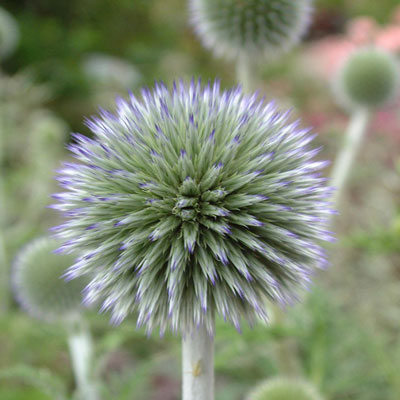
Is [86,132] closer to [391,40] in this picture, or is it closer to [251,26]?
[391,40]

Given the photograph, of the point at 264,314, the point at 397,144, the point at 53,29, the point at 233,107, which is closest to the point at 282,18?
the point at 233,107

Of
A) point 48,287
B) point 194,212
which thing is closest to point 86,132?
point 48,287

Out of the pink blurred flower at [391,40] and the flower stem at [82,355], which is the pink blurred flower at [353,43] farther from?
the flower stem at [82,355]

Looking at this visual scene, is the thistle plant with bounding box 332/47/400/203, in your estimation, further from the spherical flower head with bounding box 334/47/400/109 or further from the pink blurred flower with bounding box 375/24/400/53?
the pink blurred flower with bounding box 375/24/400/53

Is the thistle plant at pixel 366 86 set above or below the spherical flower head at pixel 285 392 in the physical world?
above

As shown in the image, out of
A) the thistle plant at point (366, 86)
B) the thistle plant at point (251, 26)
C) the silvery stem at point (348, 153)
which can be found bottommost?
the silvery stem at point (348, 153)

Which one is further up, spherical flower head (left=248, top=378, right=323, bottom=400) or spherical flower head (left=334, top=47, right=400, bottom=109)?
spherical flower head (left=334, top=47, right=400, bottom=109)

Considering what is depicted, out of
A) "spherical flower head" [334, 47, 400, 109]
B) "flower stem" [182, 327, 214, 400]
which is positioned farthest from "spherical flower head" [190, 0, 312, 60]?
"flower stem" [182, 327, 214, 400]

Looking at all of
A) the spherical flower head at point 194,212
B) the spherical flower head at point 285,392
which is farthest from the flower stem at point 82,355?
the spherical flower head at point 194,212
